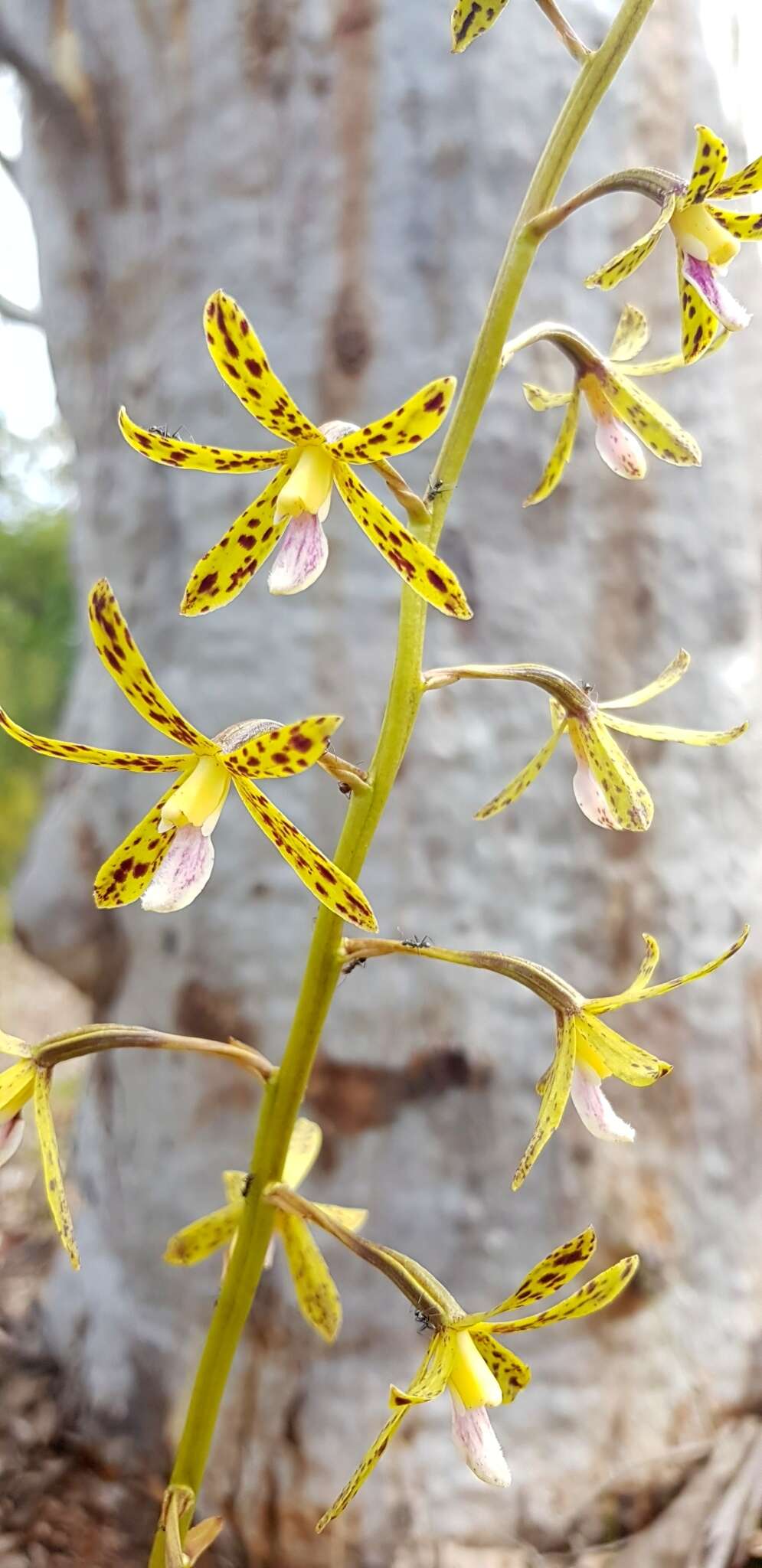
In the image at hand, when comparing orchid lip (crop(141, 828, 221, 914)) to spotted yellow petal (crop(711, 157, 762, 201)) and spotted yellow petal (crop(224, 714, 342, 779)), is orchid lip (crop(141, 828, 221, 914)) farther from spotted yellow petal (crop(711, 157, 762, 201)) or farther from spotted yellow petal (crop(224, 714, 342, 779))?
spotted yellow petal (crop(711, 157, 762, 201))

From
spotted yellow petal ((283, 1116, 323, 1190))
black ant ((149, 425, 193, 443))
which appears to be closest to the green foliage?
black ant ((149, 425, 193, 443))

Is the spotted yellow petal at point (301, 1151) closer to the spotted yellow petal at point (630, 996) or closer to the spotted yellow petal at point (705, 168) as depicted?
the spotted yellow petal at point (630, 996)

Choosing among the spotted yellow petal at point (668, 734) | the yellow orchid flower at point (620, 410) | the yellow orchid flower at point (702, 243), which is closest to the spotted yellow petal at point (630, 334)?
the yellow orchid flower at point (620, 410)

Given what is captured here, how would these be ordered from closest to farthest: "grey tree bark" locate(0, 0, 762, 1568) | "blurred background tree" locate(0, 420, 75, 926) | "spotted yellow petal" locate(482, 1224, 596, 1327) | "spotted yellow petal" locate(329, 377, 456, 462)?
"spotted yellow petal" locate(329, 377, 456, 462) → "spotted yellow petal" locate(482, 1224, 596, 1327) → "grey tree bark" locate(0, 0, 762, 1568) → "blurred background tree" locate(0, 420, 75, 926)

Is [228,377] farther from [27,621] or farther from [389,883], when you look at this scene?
[27,621]

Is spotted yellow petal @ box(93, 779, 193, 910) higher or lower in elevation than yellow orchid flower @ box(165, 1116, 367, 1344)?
higher

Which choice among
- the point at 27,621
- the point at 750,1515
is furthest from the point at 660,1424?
the point at 27,621

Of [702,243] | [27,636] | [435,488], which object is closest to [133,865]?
[435,488]
